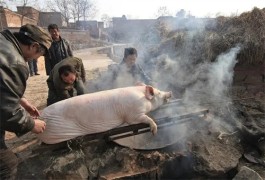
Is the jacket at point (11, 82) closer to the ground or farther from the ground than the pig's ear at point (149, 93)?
farther from the ground

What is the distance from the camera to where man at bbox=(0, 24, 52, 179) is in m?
2.40

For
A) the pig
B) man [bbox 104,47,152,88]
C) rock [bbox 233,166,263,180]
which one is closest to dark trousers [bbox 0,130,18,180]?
the pig

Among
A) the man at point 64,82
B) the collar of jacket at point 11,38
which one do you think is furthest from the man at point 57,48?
the collar of jacket at point 11,38

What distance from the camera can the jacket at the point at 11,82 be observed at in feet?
7.79

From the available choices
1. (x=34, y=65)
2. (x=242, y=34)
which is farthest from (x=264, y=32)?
(x=34, y=65)

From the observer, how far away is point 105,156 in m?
4.05

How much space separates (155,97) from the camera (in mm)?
4746

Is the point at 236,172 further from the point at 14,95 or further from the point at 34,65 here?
the point at 34,65

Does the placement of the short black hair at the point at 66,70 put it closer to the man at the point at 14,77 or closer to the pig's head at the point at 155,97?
the pig's head at the point at 155,97

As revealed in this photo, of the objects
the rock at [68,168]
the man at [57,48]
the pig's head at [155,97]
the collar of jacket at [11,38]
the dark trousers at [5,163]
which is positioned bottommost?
the rock at [68,168]

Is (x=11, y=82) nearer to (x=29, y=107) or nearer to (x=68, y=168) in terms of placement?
(x=29, y=107)

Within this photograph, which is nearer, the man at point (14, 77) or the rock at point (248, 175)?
the man at point (14, 77)

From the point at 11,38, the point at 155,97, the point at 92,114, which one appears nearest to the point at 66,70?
the point at 92,114

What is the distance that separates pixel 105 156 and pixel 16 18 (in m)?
34.0
